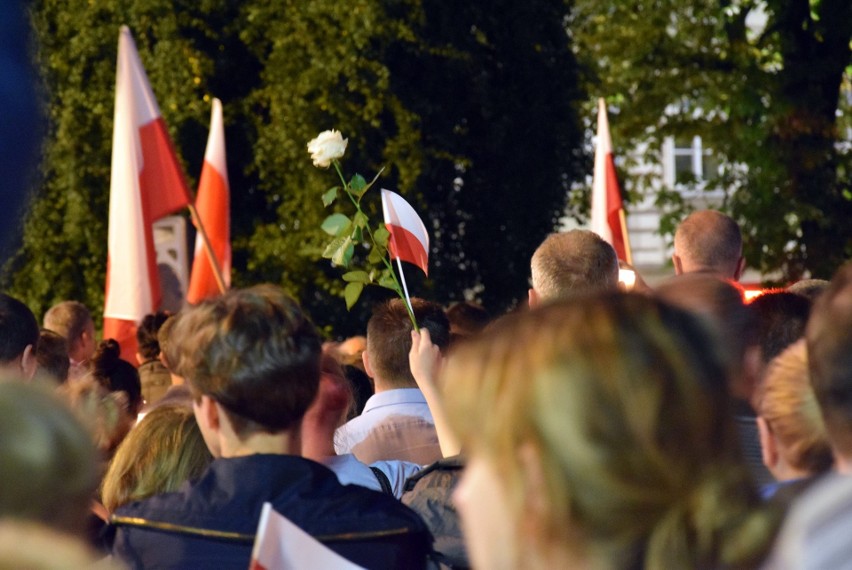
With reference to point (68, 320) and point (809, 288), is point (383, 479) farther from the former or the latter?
point (68, 320)

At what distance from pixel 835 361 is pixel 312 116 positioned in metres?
12.0

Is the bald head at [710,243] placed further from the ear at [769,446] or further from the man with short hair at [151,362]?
the ear at [769,446]

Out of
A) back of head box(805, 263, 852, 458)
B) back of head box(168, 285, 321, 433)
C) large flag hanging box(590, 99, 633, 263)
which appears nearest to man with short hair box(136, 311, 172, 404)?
back of head box(168, 285, 321, 433)

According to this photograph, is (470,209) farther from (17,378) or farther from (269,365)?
(17,378)

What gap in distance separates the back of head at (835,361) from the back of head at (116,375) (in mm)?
3488

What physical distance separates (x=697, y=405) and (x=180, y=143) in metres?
12.7

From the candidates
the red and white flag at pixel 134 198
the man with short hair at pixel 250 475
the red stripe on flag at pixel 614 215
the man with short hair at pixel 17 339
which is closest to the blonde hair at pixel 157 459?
the man with short hair at pixel 250 475

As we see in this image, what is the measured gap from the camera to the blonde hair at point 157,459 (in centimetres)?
286

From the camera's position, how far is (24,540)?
114 cm

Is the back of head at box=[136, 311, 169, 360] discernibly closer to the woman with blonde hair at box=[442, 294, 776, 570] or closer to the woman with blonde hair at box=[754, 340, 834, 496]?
the woman with blonde hair at box=[754, 340, 834, 496]

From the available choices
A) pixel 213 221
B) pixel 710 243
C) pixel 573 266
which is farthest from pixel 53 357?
pixel 213 221

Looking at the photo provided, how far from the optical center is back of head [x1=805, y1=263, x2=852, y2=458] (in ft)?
5.55

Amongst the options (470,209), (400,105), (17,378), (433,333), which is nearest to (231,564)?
(17,378)

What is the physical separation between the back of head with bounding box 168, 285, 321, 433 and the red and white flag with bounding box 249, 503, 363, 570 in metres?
0.32
